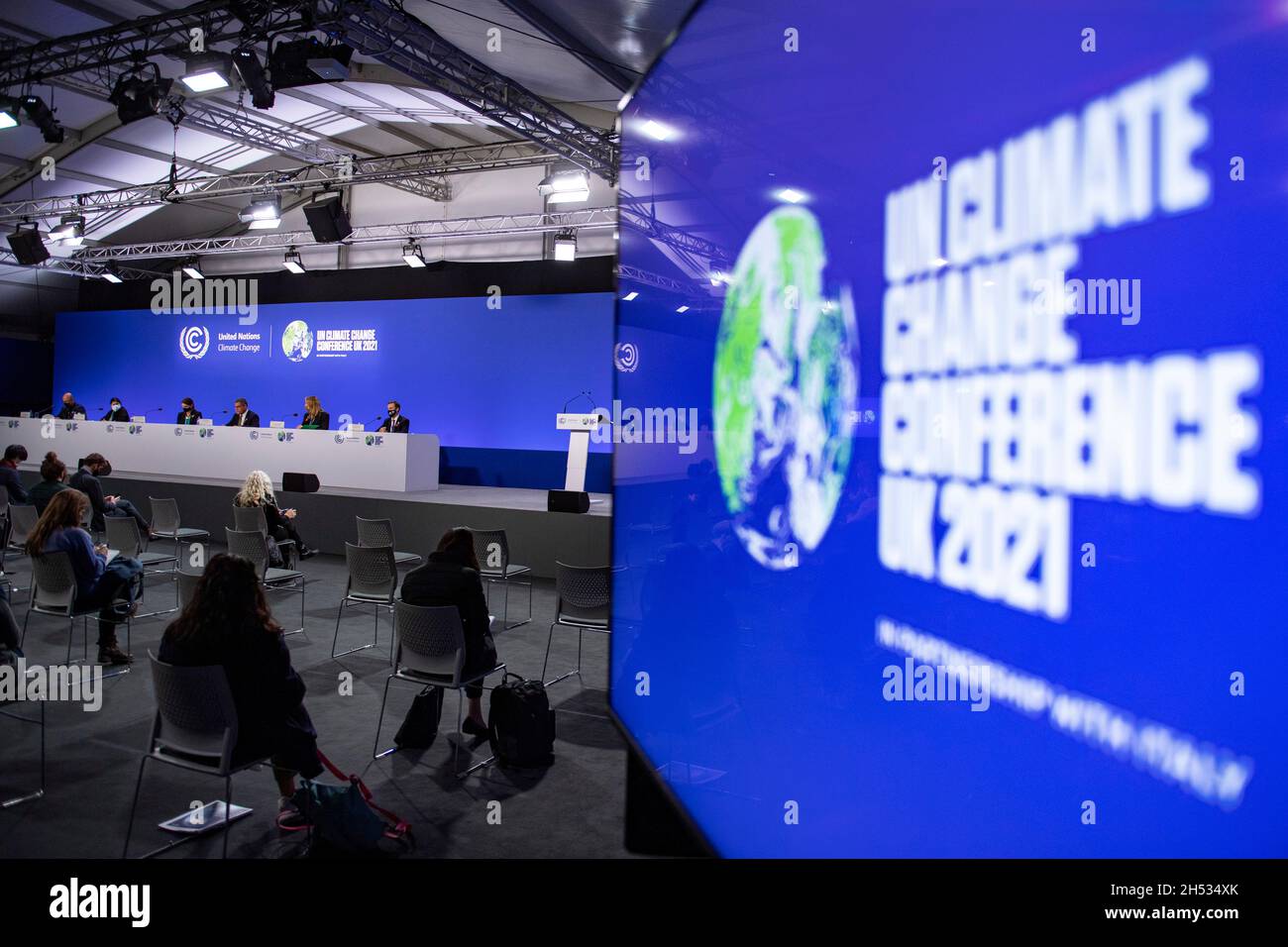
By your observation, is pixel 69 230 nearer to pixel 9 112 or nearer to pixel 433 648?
pixel 9 112

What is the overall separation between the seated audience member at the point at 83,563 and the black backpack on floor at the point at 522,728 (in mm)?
2754

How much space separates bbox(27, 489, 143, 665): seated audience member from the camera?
16.1ft

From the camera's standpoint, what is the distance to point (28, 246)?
1345 cm

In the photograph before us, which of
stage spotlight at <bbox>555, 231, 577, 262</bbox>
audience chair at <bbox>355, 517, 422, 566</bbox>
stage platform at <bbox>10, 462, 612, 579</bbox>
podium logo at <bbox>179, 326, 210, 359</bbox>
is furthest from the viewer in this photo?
podium logo at <bbox>179, 326, 210, 359</bbox>

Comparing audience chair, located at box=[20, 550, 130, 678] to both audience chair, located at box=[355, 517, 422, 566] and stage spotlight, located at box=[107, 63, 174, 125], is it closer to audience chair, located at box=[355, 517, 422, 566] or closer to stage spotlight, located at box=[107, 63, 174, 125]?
audience chair, located at box=[355, 517, 422, 566]

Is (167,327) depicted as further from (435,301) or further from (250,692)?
(250,692)

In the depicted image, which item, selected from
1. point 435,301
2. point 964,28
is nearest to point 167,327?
point 435,301

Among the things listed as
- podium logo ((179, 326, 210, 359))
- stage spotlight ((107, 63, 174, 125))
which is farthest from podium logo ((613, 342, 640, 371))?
podium logo ((179, 326, 210, 359))

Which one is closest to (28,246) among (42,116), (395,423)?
(42,116)

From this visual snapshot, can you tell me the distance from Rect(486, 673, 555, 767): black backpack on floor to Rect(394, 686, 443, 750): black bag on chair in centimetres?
35

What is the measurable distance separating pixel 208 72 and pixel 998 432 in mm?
8022

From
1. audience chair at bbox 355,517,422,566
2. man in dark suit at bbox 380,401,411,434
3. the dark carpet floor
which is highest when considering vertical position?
man in dark suit at bbox 380,401,411,434

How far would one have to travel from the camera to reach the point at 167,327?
17.1 m

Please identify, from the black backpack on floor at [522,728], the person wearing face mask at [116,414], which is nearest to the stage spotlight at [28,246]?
A: the person wearing face mask at [116,414]
